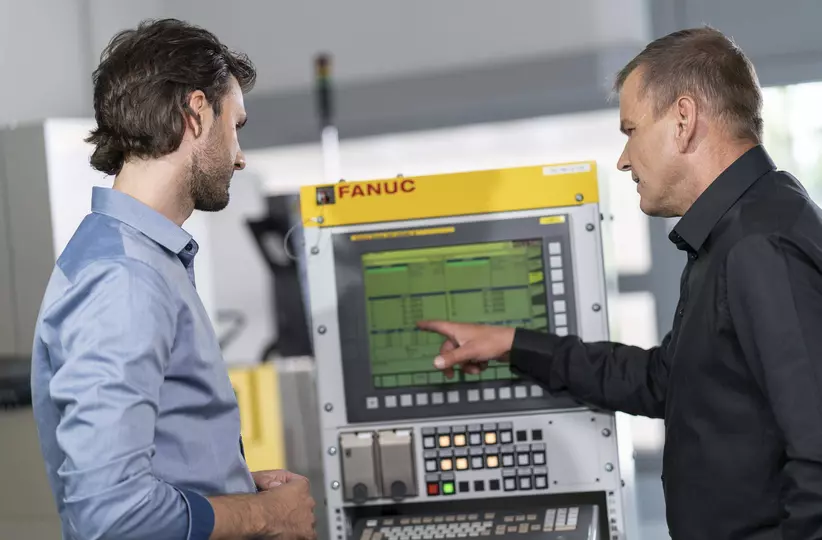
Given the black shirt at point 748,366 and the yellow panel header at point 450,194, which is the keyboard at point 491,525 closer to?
the black shirt at point 748,366

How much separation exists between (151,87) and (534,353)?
0.90 metres

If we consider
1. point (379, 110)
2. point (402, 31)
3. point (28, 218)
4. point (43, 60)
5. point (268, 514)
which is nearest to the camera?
point (268, 514)

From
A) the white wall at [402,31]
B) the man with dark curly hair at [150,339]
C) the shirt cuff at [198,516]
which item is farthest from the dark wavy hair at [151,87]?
the white wall at [402,31]

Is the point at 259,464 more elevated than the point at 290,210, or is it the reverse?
the point at 290,210

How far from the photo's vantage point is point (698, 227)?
1536mm

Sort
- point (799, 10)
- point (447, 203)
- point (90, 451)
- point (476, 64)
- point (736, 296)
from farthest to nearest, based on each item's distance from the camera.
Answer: point (476, 64) → point (799, 10) → point (447, 203) → point (736, 296) → point (90, 451)

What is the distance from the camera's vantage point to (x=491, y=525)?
191 centimetres

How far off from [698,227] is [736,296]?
186 millimetres

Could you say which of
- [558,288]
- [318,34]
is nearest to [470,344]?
[558,288]

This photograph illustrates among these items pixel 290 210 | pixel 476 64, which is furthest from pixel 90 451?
pixel 290 210

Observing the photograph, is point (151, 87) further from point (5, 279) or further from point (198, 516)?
point (5, 279)

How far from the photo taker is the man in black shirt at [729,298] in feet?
4.32

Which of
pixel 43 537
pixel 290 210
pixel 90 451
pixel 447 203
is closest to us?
pixel 90 451

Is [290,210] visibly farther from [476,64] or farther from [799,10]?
[799,10]
